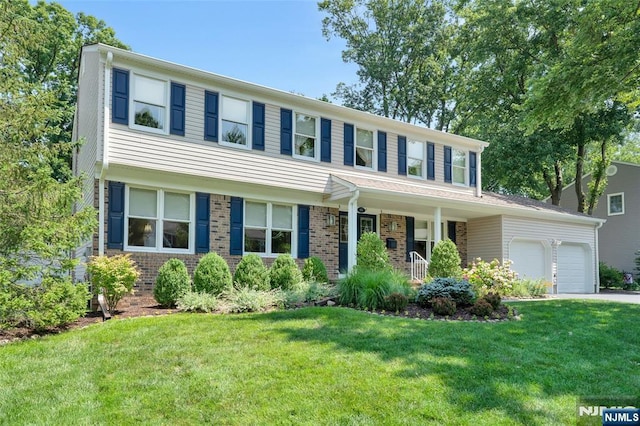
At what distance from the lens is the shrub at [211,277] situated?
9578 mm

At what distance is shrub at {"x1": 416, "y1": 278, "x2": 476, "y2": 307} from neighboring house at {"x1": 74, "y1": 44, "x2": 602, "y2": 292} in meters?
3.61

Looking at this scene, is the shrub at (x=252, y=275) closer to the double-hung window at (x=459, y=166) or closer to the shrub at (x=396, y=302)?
the shrub at (x=396, y=302)

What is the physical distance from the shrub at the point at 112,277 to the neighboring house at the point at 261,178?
154 cm

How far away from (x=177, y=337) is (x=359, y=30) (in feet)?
84.6

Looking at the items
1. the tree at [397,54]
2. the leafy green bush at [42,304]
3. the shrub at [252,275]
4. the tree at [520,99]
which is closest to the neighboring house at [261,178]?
the shrub at [252,275]

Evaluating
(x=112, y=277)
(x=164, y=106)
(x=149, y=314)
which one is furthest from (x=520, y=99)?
(x=112, y=277)

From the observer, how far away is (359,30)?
28.3m

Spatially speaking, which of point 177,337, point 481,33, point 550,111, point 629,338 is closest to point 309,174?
point 550,111

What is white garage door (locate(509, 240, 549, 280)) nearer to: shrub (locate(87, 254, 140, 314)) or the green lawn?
the green lawn

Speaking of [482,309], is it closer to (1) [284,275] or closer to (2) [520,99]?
(1) [284,275]

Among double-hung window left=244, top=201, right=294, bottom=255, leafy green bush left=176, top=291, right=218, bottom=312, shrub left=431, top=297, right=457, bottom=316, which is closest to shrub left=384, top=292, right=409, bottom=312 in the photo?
shrub left=431, top=297, right=457, bottom=316

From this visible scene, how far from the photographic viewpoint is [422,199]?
13664 mm

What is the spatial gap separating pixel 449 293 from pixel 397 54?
845 inches

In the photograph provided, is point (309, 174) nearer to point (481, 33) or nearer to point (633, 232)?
point (481, 33)
